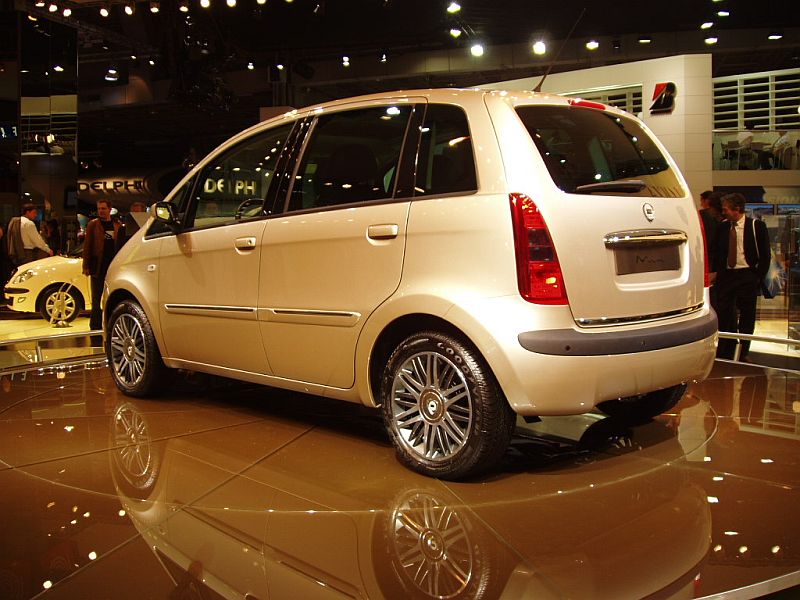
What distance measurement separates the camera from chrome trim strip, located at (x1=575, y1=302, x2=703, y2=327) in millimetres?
2842

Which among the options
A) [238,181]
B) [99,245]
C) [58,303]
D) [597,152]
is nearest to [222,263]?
[238,181]

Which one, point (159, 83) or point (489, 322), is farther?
point (159, 83)

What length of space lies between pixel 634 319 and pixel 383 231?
1067 mm

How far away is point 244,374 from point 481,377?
1.55 m

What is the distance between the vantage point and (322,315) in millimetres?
3432

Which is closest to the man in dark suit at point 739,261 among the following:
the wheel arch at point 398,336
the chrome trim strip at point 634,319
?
the chrome trim strip at point 634,319

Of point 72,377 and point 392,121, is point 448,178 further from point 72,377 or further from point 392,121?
point 72,377

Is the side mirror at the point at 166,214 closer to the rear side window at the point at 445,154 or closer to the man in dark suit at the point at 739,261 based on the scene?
the rear side window at the point at 445,154

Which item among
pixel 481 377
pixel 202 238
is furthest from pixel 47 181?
pixel 481 377

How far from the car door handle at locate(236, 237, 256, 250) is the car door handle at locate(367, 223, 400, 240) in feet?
2.66

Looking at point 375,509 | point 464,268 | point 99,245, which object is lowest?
point 375,509

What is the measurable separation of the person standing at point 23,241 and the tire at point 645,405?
9.29 meters

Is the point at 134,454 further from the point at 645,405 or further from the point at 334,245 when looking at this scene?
the point at 645,405

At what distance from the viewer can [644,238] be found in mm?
3025
